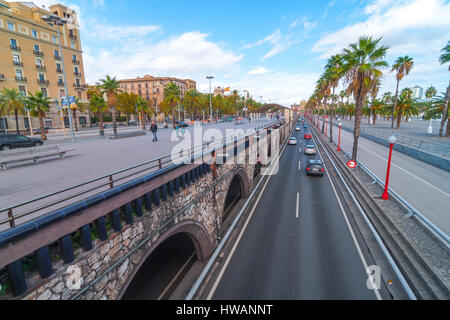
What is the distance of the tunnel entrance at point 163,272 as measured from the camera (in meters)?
11.1

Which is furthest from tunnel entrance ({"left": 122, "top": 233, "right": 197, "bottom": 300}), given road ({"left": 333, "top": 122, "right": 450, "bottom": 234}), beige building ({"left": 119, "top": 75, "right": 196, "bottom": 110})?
beige building ({"left": 119, "top": 75, "right": 196, "bottom": 110})

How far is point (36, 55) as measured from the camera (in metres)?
48.0

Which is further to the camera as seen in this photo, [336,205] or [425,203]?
[336,205]

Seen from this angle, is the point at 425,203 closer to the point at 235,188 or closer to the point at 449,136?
the point at 235,188

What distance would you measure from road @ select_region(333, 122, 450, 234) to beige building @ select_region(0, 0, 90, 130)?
6476 centimetres

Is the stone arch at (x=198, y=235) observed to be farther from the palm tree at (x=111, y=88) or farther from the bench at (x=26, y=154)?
the palm tree at (x=111, y=88)

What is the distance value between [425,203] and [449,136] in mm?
34865

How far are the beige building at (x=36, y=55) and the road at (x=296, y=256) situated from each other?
188 feet

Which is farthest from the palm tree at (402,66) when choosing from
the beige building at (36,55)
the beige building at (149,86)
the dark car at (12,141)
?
the beige building at (149,86)

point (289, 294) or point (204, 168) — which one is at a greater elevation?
point (204, 168)

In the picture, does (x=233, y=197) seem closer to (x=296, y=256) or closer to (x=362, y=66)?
(x=296, y=256)

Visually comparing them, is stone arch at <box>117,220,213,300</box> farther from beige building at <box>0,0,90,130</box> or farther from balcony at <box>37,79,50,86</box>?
balcony at <box>37,79,50,86</box>
